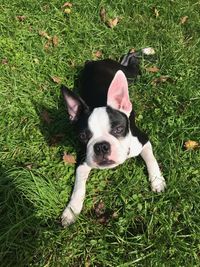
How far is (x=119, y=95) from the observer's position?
151 inches

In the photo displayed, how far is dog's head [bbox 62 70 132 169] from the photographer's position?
11.9ft

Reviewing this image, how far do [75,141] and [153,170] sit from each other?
39.4 inches

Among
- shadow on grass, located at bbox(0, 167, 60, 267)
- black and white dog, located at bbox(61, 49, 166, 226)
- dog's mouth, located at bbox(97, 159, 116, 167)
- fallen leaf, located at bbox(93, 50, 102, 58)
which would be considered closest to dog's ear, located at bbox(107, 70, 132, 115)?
black and white dog, located at bbox(61, 49, 166, 226)

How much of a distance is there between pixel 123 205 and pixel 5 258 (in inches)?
45.6

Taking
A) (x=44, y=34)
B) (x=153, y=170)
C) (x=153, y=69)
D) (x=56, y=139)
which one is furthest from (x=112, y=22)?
(x=153, y=170)

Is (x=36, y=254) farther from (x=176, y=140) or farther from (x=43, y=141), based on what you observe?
(x=176, y=140)

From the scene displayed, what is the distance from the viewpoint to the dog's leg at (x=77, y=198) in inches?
158

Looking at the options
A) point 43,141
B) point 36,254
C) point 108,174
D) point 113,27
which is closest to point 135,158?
point 108,174

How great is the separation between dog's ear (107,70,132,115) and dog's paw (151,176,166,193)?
70 centimetres

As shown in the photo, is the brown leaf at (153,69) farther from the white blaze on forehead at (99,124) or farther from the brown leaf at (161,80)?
the white blaze on forehead at (99,124)

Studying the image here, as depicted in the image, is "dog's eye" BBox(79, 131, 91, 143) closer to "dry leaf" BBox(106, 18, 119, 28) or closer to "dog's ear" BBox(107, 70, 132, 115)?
"dog's ear" BBox(107, 70, 132, 115)

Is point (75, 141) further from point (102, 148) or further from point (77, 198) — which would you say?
point (102, 148)

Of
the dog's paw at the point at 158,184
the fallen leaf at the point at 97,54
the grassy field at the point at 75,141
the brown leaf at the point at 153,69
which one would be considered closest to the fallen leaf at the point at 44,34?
the grassy field at the point at 75,141

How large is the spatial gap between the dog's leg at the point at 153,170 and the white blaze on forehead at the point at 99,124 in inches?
26.3
